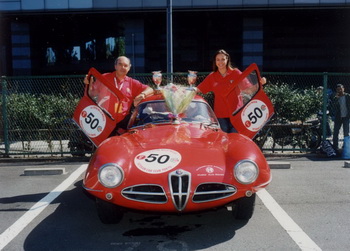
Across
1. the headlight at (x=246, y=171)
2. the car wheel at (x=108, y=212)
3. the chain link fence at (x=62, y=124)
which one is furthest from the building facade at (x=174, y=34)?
the headlight at (x=246, y=171)

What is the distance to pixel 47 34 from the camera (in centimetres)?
2577

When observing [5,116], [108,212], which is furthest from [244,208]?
[5,116]

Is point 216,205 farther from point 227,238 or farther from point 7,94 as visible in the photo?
point 7,94

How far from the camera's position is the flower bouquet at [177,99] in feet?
17.0

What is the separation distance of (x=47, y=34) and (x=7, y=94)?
18401 millimetres

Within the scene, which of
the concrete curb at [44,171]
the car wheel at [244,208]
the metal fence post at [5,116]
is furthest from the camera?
the metal fence post at [5,116]

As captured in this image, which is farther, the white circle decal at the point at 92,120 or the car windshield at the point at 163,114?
the white circle decal at the point at 92,120

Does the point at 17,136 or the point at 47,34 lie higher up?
the point at 47,34

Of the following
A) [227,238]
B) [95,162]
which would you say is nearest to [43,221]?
[95,162]

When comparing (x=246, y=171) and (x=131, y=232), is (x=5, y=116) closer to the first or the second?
(x=131, y=232)

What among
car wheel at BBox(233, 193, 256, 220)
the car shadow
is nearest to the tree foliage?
the car shadow

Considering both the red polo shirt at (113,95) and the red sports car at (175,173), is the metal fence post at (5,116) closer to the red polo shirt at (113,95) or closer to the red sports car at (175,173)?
the red polo shirt at (113,95)

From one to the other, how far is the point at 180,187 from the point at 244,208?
88cm

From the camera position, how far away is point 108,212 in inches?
165
